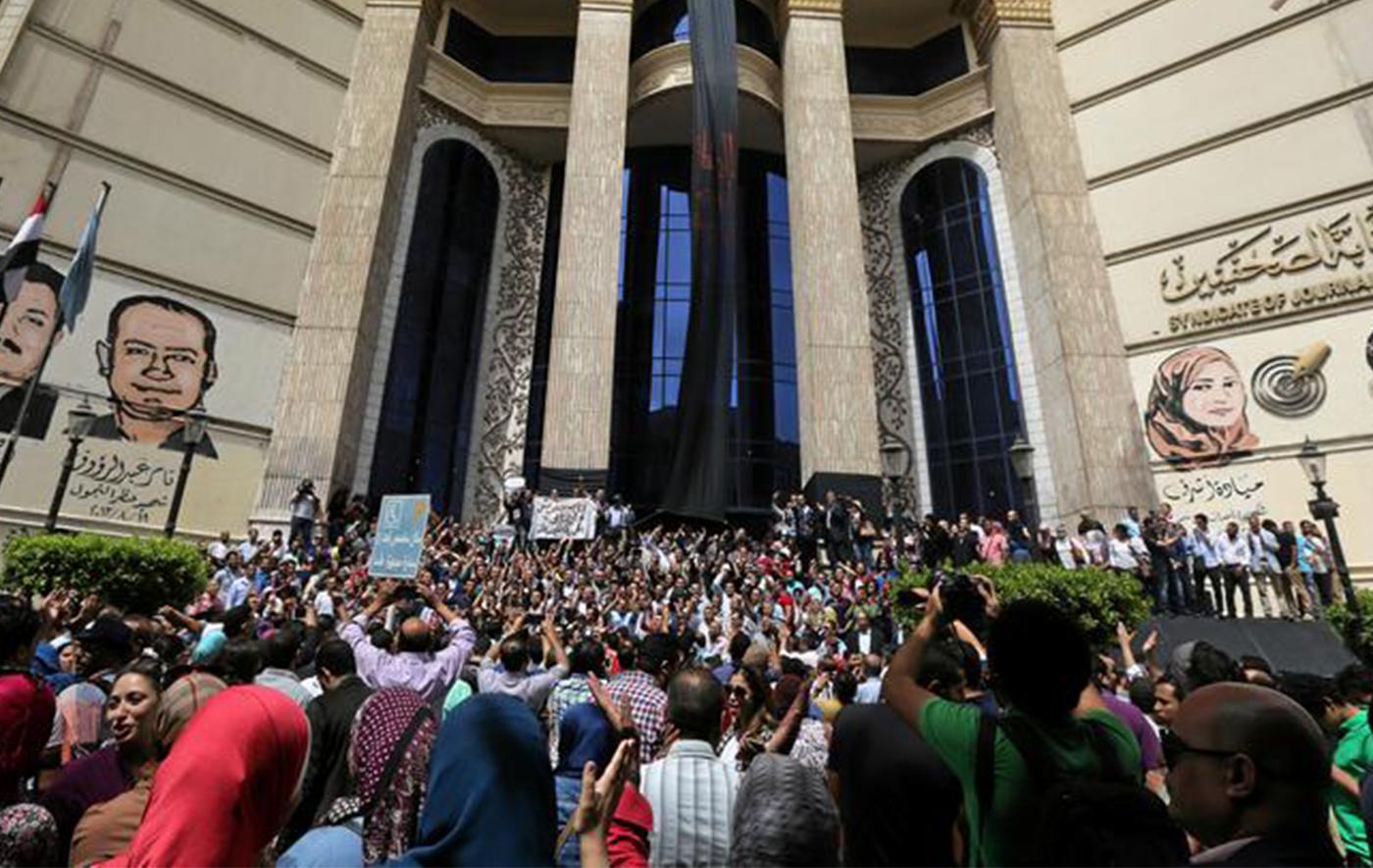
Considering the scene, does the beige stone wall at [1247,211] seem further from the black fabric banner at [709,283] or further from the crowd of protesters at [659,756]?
the crowd of protesters at [659,756]

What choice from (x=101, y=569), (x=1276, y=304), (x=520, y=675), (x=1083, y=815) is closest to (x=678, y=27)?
(x=1276, y=304)

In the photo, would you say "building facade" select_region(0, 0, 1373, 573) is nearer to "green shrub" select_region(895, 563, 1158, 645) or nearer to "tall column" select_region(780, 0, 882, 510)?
"tall column" select_region(780, 0, 882, 510)

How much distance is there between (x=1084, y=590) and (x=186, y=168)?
21.7m

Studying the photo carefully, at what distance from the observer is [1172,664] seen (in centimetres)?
337

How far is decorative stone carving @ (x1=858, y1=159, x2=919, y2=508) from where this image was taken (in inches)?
860

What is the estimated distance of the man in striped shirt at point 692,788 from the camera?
2.21 meters

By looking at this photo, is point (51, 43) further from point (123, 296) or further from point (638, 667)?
point (638, 667)

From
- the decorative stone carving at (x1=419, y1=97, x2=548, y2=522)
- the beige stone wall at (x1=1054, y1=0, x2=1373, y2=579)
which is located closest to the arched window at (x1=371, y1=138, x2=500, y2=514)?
the decorative stone carving at (x1=419, y1=97, x2=548, y2=522)

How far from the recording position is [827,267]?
19203mm

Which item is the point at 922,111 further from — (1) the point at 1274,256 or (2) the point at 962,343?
(1) the point at 1274,256

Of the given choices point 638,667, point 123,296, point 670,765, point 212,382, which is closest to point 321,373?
point 212,382

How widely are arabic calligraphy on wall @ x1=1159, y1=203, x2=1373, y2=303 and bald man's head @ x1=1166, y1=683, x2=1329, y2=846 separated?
2008cm

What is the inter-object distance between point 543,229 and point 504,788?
79.8 ft

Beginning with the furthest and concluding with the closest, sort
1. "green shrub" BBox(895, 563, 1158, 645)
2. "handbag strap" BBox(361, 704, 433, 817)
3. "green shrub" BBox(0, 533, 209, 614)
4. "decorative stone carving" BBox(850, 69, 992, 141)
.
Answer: "decorative stone carving" BBox(850, 69, 992, 141) → "green shrub" BBox(0, 533, 209, 614) → "green shrub" BBox(895, 563, 1158, 645) → "handbag strap" BBox(361, 704, 433, 817)
